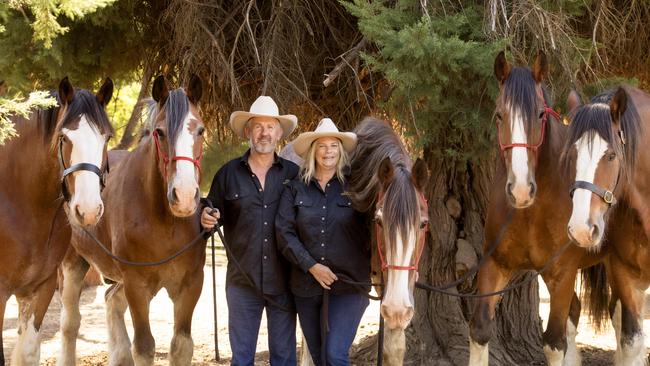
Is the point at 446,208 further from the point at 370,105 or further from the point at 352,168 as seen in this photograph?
the point at 352,168

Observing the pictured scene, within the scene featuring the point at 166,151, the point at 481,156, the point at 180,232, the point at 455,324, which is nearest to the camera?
the point at 166,151

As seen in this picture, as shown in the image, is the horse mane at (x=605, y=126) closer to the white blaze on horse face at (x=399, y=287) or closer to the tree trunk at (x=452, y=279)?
the white blaze on horse face at (x=399, y=287)

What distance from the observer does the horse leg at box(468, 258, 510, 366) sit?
5.18m

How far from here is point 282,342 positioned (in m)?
4.75

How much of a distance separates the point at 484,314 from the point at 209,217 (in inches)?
71.4

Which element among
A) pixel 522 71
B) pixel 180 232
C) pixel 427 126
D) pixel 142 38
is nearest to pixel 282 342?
pixel 180 232

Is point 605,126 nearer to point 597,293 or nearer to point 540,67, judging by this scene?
point 540,67

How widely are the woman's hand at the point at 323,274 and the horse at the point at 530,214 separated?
112 centimetres

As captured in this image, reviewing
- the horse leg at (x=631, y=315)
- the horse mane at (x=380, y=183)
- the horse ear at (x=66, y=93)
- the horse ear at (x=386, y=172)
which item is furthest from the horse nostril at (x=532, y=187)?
the horse ear at (x=66, y=93)

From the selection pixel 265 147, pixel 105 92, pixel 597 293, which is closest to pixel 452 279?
pixel 597 293

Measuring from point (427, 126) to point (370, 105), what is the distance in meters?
1.49

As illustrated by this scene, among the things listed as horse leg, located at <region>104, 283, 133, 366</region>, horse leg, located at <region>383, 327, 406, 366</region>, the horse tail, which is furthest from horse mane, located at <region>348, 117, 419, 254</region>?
the horse tail

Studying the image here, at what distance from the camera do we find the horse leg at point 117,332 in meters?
6.19

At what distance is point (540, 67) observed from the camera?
4938mm
